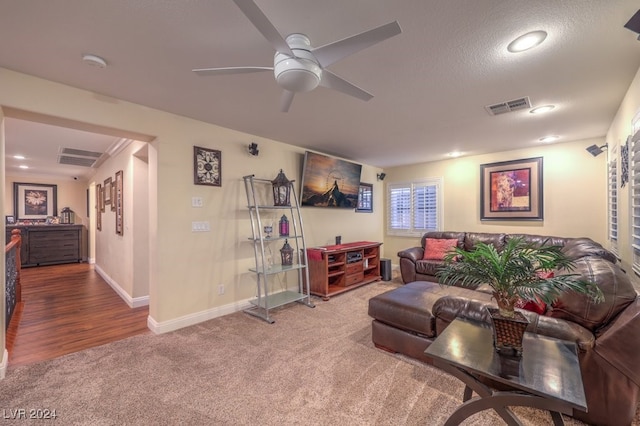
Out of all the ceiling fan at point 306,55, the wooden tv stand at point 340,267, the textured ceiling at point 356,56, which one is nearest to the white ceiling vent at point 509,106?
the textured ceiling at point 356,56

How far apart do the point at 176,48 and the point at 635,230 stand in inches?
146

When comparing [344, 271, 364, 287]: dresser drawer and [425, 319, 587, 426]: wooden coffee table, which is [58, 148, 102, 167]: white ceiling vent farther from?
[425, 319, 587, 426]: wooden coffee table

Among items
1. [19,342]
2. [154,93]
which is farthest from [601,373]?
[19,342]

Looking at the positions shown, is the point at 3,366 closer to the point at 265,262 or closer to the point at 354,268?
the point at 265,262

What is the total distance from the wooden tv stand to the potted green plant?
2834 mm

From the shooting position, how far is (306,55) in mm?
1497

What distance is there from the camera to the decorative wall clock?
10.7 feet

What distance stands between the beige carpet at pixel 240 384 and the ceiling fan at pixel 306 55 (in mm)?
2060

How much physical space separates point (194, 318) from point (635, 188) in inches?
171

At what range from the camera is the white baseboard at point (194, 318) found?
297cm

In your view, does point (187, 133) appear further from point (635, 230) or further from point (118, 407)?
point (635, 230)

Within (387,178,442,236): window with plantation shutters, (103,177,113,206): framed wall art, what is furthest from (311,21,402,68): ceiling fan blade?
(103,177,113,206): framed wall art

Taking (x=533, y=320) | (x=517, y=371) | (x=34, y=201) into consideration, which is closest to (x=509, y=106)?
(x=533, y=320)

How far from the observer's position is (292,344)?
267 centimetres
